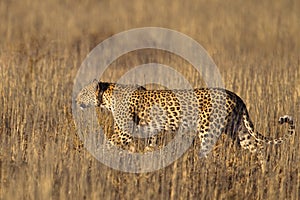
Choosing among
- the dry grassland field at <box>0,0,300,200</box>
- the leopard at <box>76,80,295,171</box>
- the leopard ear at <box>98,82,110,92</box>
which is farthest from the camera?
the leopard ear at <box>98,82,110,92</box>

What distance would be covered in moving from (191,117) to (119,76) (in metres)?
4.11

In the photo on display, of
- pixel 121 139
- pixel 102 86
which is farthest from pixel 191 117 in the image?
pixel 102 86

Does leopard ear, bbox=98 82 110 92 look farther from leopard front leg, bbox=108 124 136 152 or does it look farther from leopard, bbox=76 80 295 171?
leopard front leg, bbox=108 124 136 152

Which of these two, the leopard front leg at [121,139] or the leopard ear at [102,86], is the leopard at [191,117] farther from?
the leopard ear at [102,86]

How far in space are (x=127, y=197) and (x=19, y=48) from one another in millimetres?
8017

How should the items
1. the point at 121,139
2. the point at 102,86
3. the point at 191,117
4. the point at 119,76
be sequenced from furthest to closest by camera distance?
the point at 119,76 < the point at 102,86 < the point at 121,139 < the point at 191,117

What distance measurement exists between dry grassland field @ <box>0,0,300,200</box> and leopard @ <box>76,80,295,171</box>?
153 mm

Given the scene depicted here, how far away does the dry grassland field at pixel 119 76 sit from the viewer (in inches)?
247

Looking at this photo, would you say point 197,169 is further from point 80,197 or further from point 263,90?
point 263,90

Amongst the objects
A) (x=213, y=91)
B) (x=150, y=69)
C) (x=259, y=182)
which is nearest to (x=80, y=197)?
(x=259, y=182)

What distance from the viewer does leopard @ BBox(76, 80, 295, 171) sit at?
25.9 ft

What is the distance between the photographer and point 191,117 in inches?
317

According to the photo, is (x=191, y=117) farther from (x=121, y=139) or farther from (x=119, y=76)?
(x=119, y=76)

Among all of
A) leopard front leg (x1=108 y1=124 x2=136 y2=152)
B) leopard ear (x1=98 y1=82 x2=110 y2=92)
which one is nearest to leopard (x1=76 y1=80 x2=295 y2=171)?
leopard front leg (x1=108 y1=124 x2=136 y2=152)
